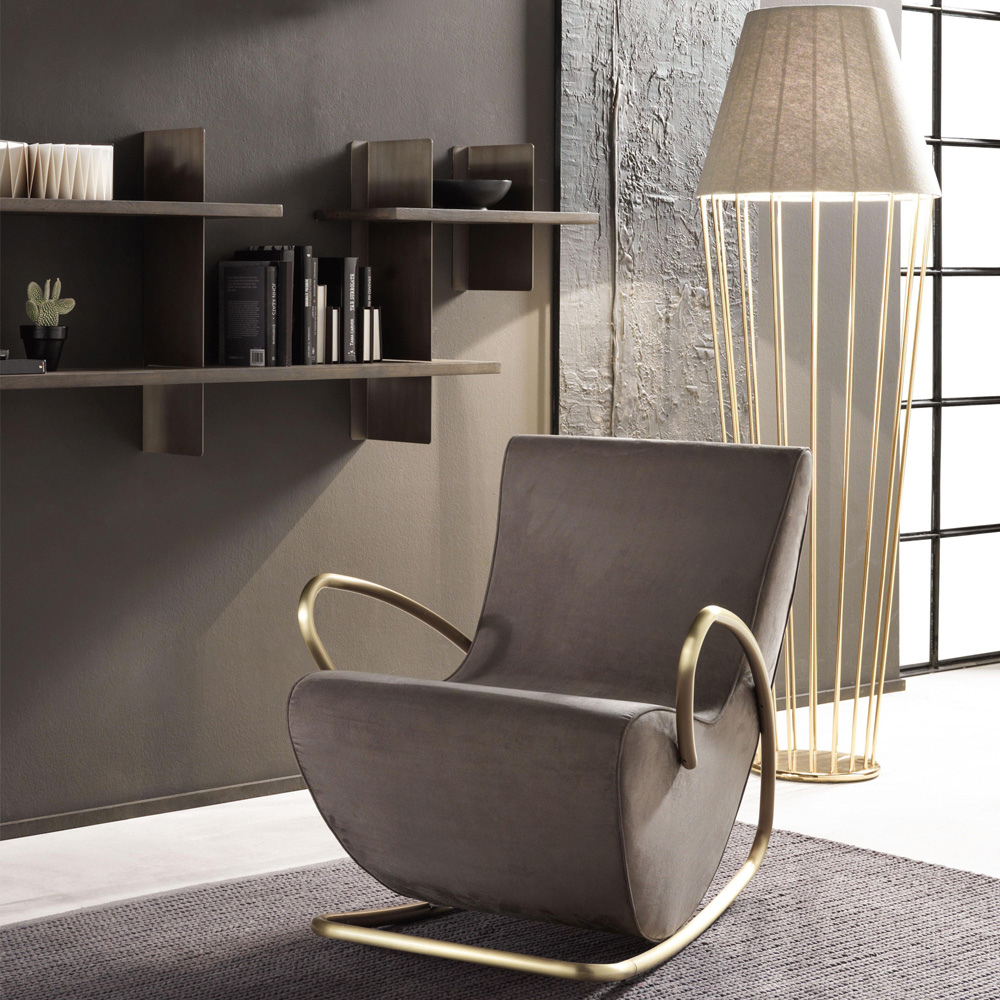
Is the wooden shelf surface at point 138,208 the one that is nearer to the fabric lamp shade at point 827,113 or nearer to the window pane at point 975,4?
the fabric lamp shade at point 827,113

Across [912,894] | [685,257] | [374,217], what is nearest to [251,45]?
[374,217]

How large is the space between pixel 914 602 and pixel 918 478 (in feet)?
1.35

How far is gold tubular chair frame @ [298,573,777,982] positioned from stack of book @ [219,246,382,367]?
0.74 meters

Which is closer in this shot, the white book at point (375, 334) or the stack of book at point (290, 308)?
the stack of book at point (290, 308)

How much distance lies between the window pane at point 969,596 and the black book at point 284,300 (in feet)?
8.61

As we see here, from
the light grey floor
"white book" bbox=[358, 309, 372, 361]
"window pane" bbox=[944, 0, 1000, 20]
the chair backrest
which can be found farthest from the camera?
"window pane" bbox=[944, 0, 1000, 20]

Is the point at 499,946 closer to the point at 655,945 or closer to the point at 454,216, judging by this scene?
the point at 655,945

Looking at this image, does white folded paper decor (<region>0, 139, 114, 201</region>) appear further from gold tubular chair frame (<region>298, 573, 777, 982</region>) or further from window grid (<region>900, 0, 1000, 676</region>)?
window grid (<region>900, 0, 1000, 676</region>)

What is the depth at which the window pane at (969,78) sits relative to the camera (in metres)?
4.89

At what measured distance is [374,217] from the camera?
3.49 m

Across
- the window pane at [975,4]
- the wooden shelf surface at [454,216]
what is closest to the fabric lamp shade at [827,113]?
the wooden shelf surface at [454,216]

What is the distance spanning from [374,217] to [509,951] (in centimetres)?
170

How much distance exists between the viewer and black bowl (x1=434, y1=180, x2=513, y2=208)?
11.8 feet

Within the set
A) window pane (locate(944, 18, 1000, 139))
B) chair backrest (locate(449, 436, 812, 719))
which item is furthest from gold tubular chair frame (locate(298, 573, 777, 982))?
window pane (locate(944, 18, 1000, 139))
